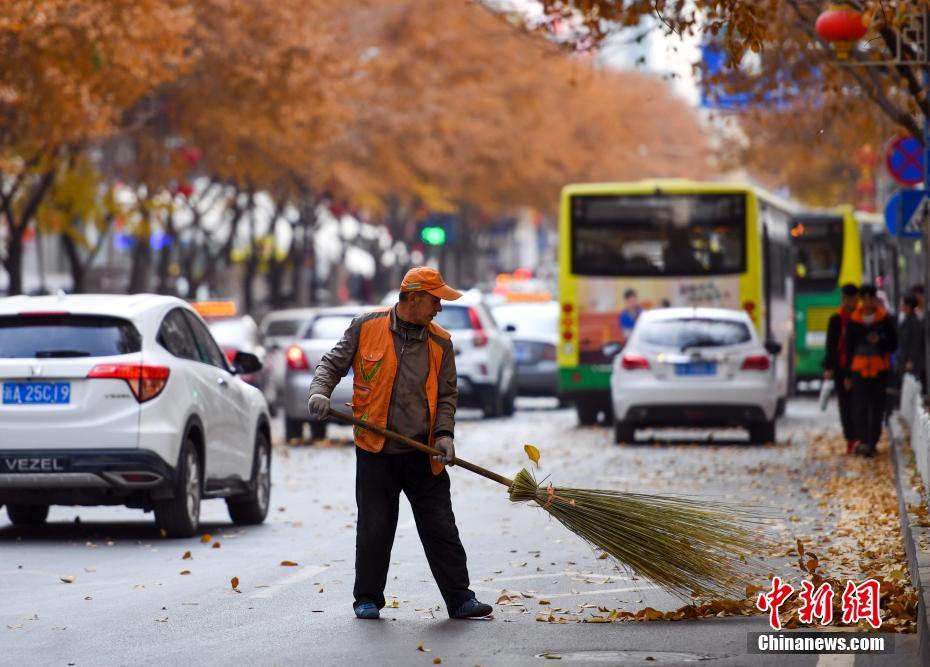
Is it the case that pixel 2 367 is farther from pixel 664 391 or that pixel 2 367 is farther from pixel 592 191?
pixel 592 191

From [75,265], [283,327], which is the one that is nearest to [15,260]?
[283,327]

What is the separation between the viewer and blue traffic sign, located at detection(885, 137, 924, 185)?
20812mm

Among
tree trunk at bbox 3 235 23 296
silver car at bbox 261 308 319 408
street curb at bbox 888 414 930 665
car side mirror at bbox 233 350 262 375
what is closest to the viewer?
street curb at bbox 888 414 930 665

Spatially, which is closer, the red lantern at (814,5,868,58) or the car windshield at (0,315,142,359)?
the car windshield at (0,315,142,359)

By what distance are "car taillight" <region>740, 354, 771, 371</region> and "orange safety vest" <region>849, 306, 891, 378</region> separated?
9.44 feet

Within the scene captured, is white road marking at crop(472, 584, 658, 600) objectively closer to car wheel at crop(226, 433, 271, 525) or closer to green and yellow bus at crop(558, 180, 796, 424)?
car wheel at crop(226, 433, 271, 525)

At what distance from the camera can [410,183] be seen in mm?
51312

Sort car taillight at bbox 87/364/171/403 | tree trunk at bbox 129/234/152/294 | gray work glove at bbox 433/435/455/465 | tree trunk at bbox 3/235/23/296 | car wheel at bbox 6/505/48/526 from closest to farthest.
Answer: gray work glove at bbox 433/435/455/465 < car taillight at bbox 87/364/171/403 < car wheel at bbox 6/505/48/526 < tree trunk at bbox 3/235/23/296 < tree trunk at bbox 129/234/152/294

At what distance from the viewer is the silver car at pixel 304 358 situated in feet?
81.0

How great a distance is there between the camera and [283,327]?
37625 mm

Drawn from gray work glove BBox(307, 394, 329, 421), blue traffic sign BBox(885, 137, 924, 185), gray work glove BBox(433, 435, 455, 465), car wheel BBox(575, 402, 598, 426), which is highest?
blue traffic sign BBox(885, 137, 924, 185)

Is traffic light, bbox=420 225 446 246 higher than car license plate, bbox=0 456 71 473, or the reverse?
traffic light, bbox=420 225 446 246

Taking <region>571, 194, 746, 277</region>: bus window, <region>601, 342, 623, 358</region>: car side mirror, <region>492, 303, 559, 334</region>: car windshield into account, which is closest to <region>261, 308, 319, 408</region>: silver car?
<region>492, 303, 559, 334</region>: car windshield

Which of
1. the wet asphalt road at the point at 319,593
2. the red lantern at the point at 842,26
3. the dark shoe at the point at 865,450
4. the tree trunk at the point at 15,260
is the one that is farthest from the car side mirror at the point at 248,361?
the tree trunk at the point at 15,260
